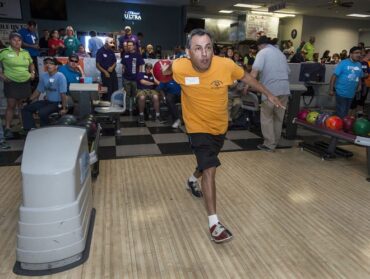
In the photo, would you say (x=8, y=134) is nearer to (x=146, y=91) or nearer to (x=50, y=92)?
(x=50, y=92)

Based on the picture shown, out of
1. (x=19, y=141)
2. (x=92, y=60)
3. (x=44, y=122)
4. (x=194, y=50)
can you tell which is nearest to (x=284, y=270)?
(x=194, y=50)

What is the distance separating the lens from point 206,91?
7.03 feet

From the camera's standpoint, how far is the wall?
35.6ft

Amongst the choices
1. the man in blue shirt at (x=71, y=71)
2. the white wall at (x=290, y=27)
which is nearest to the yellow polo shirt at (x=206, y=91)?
the man in blue shirt at (x=71, y=71)

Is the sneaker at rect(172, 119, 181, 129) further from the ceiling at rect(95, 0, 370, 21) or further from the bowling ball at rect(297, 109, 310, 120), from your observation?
the ceiling at rect(95, 0, 370, 21)

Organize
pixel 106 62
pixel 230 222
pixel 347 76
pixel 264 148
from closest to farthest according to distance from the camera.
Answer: pixel 230 222, pixel 264 148, pixel 347 76, pixel 106 62

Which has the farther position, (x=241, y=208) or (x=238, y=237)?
(x=241, y=208)

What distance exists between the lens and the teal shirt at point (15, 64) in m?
4.37

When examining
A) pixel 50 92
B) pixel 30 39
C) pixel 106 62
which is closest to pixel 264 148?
pixel 50 92

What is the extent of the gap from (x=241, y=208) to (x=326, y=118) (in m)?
1.93

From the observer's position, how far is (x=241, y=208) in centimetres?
263

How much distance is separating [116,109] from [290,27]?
12070mm

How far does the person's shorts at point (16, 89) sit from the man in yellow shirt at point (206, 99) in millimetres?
3256

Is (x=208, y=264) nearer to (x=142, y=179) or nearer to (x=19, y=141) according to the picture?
(x=142, y=179)
